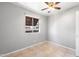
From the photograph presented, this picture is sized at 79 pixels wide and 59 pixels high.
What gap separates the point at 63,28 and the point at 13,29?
239 cm

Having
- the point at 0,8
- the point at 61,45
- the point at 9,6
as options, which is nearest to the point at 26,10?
the point at 9,6

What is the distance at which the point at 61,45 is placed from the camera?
12.8ft

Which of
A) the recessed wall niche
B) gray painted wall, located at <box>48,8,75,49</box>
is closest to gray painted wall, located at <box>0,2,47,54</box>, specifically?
the recessed wall niche

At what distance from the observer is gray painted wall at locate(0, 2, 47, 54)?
8.31 feet

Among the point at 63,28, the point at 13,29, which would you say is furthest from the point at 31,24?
the point at 63,28

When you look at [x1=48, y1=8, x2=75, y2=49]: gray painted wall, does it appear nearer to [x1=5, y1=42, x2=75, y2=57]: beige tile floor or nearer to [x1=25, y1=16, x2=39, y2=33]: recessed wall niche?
[x1=5, y1=42, x2=75, y2=57]: beige tile floor

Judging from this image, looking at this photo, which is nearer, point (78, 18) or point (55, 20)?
point (78, 18)

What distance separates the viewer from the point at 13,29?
9.47 feet

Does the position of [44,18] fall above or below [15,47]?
above

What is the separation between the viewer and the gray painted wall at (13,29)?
99.7 inches

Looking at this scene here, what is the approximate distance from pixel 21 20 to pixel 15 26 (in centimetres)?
45

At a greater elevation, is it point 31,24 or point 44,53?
point 31,24

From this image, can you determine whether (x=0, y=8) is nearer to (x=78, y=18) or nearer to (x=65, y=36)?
(x=78, y=18)

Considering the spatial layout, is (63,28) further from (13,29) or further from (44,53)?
(13,29)
